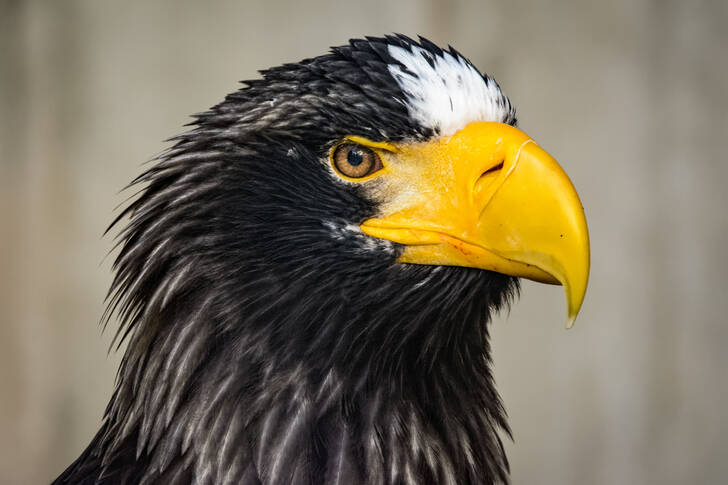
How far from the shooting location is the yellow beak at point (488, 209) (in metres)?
1.28

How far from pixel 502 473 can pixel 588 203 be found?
179 cm

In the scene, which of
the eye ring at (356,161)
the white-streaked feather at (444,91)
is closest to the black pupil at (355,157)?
the eye ring at (356,161)

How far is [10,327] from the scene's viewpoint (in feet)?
10.7

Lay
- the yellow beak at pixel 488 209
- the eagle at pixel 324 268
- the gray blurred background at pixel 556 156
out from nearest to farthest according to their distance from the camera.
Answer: the yellow beak at pixel 488 209 < the eagle at pixel 324 268 < the gray blurred background at pixel 556 156

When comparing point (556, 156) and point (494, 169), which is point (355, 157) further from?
point (556, 156)

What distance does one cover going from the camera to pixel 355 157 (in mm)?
1408

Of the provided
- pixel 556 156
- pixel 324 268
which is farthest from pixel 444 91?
pixel 556 156

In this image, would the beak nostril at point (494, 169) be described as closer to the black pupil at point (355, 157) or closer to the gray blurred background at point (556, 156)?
the black pupil at point (355, 157)

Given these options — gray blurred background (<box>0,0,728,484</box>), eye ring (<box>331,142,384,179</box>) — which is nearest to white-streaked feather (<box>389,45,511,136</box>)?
eye ring (<box>331,142,384,179</box>)

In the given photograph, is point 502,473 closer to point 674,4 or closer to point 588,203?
point 588,203

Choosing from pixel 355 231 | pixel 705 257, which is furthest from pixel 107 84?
pixel 705 257

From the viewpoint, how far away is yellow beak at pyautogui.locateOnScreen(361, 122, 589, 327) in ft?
4.20

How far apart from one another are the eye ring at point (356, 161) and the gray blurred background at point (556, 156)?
6.15 feet

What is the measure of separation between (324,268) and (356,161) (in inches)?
8.1
